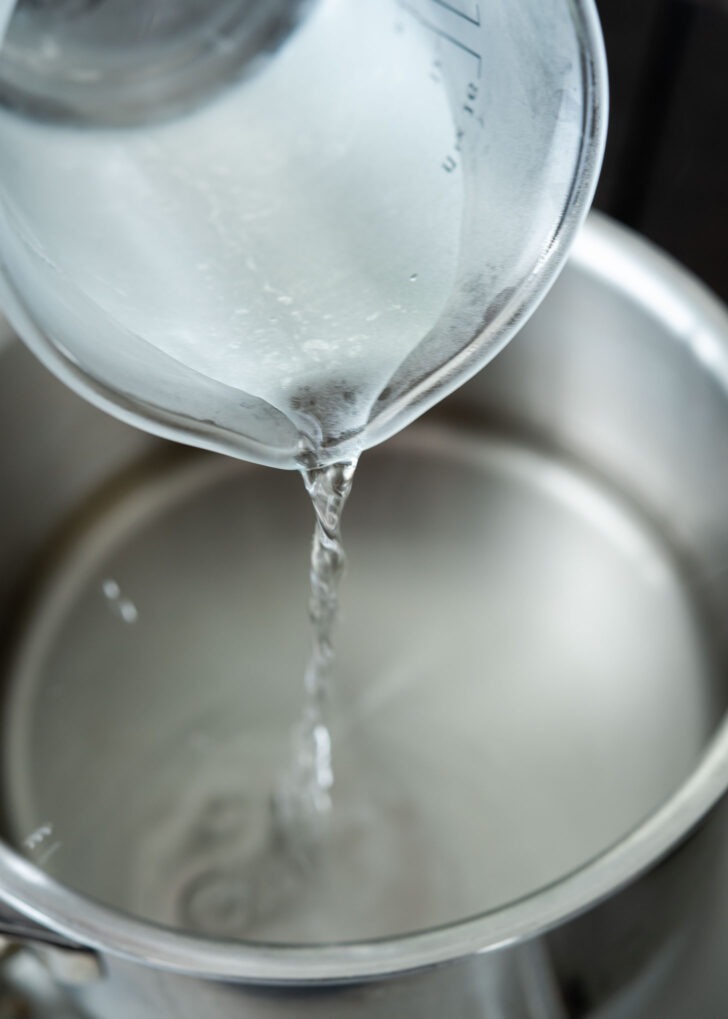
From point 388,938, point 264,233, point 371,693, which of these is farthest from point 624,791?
point 264,233

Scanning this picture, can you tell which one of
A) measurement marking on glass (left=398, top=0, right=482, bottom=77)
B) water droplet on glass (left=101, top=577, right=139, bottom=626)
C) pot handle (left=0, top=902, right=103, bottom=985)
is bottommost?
water droplet on glass (left=101, top=577, right=139, bottom=626)

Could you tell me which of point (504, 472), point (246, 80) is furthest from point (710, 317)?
point (246, 80)

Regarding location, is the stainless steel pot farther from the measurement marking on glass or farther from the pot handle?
the measurement marking on glass

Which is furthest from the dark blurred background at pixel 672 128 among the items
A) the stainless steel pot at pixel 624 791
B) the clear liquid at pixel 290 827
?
the clear liquid at pixel 290 827

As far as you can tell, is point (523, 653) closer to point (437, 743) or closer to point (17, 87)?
point (437, 743)

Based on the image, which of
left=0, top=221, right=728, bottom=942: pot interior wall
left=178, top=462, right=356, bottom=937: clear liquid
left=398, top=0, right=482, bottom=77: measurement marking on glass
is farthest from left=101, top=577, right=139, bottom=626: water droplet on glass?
left=398, top=0, right=482, bottom=77: measurement marking on glass

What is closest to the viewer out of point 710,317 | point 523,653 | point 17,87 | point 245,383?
point 17,87

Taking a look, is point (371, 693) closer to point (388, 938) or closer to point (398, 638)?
point (398, 638)
